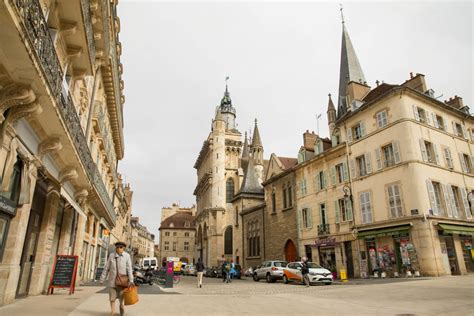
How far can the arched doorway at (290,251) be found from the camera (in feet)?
91.6

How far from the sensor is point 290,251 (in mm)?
28438

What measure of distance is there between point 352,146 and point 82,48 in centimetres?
1840

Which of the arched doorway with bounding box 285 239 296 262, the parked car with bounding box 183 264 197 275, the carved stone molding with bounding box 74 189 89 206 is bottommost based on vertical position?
the parked car with bounding box 183 264 197 275

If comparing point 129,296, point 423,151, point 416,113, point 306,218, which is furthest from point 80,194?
point 416,113

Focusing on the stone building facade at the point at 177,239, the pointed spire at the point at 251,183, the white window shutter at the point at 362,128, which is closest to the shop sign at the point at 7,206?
the white window shutter at the point at 362,128

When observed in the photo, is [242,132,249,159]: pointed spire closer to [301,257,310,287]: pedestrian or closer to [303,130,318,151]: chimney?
[303,130,318,151]: chimney

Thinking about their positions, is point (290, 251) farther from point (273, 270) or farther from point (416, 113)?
point (416, 113)

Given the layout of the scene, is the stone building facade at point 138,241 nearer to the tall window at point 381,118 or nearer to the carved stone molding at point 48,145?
the tall window at point 381,118

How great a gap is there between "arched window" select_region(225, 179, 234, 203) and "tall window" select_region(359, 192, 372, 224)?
35.8m

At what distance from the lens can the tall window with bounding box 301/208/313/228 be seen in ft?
84.3

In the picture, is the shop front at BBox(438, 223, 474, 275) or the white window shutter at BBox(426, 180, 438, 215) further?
the white window shutter at BBox(426, 180, 438, 215)

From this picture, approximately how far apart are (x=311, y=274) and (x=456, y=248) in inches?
328

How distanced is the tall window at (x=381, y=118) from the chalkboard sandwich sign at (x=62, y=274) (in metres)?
18.7

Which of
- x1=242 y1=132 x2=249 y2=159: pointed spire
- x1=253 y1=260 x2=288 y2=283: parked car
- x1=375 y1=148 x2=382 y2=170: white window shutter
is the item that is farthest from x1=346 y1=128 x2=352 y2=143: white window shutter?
x1=242 y1=132 x2=249 y2=159: pointed spire
